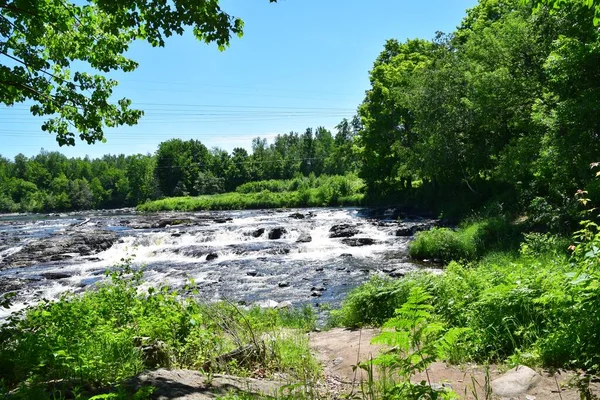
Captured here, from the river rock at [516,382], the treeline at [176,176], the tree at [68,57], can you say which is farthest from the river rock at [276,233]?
the treeline at [176,176]


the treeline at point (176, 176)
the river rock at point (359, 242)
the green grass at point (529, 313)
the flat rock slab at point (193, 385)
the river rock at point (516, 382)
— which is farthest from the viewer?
the treeline at point (176, 176)

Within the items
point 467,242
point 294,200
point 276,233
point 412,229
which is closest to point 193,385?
point 467,242

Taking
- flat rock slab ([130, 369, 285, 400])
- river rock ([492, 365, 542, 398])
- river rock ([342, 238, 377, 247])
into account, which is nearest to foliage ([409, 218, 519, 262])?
river rock ([342, 238, 377, 247])

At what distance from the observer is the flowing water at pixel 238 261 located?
14.5 metres

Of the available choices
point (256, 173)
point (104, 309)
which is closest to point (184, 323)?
point (104, 309)

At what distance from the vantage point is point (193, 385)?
3.88 meters

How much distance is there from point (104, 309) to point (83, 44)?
219 inches

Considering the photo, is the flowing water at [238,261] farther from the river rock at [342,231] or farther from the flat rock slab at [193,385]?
the flat rock slab at [193,385]

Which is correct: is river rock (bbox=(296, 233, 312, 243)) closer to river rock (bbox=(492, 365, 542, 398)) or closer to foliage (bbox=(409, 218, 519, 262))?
foliage (bbox=(409, 218, 519, 262))

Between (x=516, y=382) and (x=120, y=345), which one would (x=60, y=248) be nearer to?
(x=120, y=345)

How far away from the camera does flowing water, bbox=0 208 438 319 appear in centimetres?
1447

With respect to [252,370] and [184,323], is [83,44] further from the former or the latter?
[252,370]

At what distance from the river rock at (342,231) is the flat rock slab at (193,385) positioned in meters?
20.5

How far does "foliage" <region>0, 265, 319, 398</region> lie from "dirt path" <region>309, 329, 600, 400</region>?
418mm
